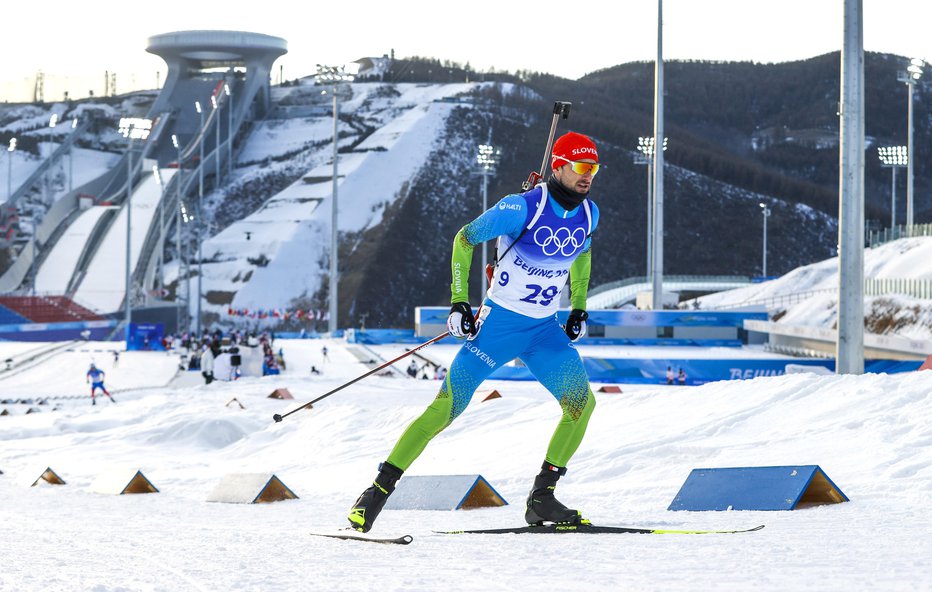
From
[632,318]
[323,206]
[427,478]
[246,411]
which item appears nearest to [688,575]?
[427,478]

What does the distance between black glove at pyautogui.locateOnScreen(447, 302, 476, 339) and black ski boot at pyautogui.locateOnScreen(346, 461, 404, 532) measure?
0.82 m

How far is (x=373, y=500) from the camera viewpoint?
582 centimetres

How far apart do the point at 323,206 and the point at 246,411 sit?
2900 inches

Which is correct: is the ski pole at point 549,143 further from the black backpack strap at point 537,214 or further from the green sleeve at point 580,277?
the green sleeve at point 580,277

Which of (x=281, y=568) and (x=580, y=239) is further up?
(x=580, y=239)

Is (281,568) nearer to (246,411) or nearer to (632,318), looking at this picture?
(246,411)

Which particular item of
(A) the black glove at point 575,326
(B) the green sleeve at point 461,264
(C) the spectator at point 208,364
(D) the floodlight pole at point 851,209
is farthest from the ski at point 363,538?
(C) the spectator at point 208,364

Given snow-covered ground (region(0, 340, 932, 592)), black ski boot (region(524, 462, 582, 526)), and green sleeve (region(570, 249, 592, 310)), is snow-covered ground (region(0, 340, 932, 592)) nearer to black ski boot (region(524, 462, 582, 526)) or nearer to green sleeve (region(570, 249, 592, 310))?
black ski boot (region(524, 462, 582, 526))

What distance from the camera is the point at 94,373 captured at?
81.2ft

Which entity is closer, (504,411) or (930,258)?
(504,411)

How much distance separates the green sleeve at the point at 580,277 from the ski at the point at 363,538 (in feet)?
5.68

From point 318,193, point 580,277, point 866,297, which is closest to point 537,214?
point 580,277

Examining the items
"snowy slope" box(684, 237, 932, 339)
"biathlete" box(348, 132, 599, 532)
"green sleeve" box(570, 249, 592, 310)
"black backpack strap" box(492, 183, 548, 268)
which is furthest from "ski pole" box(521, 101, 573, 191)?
"snowy slope" box(684, 237, 932, 339)

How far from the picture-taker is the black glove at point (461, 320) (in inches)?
223
